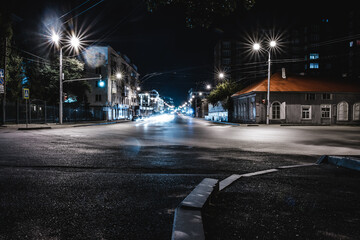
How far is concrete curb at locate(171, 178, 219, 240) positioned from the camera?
2.46 m

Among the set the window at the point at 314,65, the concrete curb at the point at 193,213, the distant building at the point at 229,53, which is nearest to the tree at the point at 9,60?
the concrete curb at the point at 193,213

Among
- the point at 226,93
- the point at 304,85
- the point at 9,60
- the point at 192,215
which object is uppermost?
the point at 9,60

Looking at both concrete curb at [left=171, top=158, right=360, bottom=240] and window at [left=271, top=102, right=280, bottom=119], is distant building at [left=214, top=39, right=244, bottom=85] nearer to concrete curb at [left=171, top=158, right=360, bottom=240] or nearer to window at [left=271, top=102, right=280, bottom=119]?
window at [left=271, top=102, right=280, bottom=119]

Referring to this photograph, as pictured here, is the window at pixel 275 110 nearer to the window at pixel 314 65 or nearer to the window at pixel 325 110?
the window at pixel 325 110

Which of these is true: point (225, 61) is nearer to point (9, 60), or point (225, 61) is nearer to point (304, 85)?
point (304, 85)

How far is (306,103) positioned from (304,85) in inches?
118

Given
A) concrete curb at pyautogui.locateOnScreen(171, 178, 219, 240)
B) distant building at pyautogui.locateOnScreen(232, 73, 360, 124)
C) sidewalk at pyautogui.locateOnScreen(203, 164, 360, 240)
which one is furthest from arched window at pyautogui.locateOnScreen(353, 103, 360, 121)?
concrete curb at pyautogui.locateOnScreen(171, 178, 219, 240)

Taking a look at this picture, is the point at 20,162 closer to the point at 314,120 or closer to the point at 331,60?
the point at 314,120

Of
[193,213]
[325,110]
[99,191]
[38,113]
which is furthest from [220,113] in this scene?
[193,213]

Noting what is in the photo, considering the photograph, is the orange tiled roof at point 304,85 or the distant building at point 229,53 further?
the distant building at point 229,53

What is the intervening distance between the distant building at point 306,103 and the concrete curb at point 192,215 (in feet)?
108

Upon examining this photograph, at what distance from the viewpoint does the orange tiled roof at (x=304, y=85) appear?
35.4 meters

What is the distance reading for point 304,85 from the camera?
121 ft

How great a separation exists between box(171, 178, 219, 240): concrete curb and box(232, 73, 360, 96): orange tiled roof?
32843 millimetres
